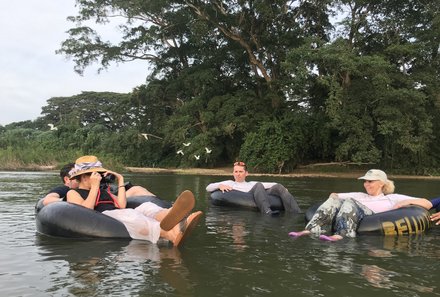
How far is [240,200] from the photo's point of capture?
8773 millimetres

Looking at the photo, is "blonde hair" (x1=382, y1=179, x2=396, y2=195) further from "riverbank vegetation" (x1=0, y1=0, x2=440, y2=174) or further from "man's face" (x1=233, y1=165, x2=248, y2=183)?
"riverbank vegetation" (x1=0, y1=0, x2=440, y2=174)

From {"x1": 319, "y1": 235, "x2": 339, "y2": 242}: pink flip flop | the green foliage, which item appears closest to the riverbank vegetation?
the green foliage

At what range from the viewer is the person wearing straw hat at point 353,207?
5.89 meters

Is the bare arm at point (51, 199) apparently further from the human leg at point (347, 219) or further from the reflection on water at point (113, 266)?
the human leg at point (347, 219)

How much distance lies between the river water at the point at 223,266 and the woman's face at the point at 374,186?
2.36ft

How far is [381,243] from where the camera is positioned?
18.4 ft

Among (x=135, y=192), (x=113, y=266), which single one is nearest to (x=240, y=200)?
(x=135, y=192)

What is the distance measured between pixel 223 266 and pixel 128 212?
62.0 inches

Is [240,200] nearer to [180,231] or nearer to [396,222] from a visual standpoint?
[396,222]

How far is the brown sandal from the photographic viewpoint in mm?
4648

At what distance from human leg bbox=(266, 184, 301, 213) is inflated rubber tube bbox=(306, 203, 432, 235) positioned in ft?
7.83

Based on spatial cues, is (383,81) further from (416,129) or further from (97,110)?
(97,110)

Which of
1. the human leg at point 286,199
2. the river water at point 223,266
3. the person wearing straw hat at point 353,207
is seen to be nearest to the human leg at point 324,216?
the person wearing straw hat at point 353,207

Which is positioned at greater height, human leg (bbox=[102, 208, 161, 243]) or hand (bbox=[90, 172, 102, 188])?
hand (bbox=[90, 172, 102, 188])
